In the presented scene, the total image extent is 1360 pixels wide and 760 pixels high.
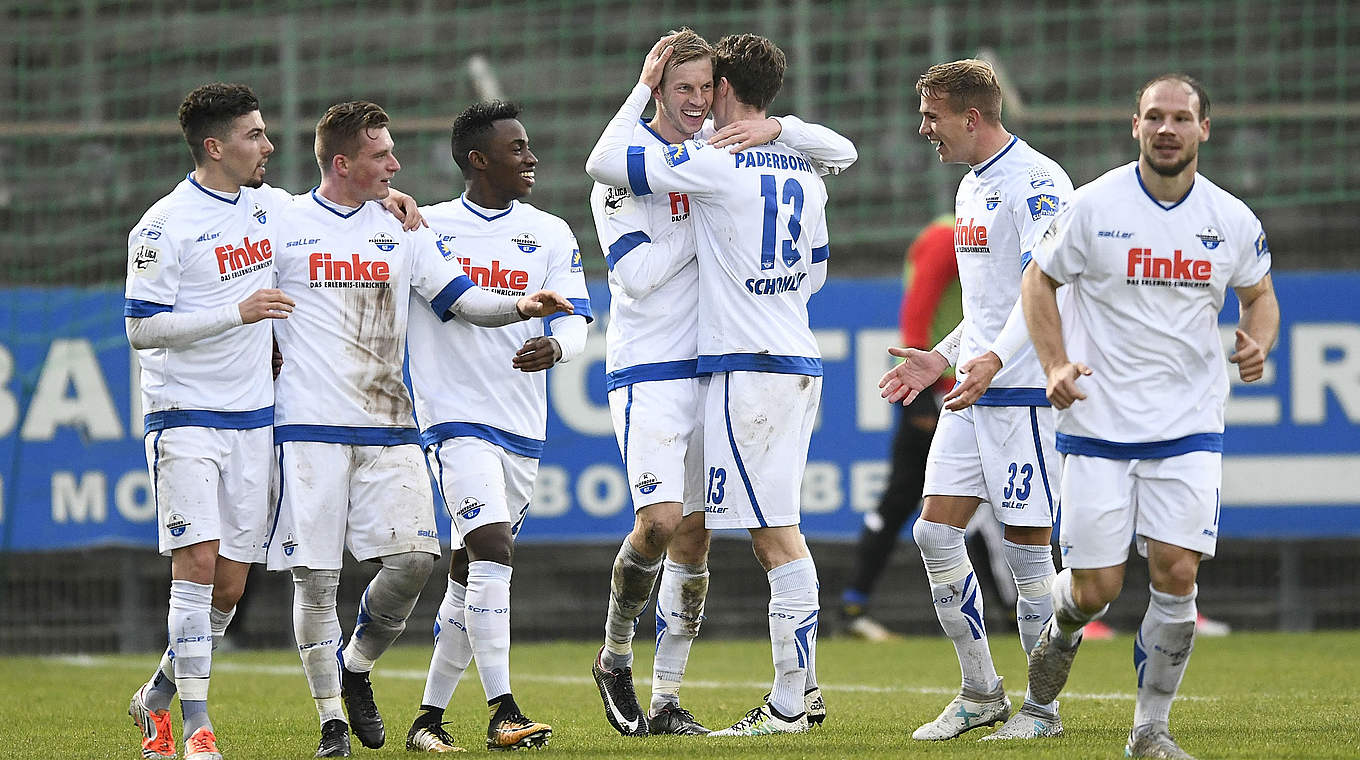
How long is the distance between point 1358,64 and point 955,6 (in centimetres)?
318

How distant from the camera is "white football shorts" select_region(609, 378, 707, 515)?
20.1 feet

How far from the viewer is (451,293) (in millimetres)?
5945

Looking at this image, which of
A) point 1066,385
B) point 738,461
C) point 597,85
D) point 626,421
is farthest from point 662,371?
point 597,85

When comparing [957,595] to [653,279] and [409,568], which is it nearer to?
[653,279]

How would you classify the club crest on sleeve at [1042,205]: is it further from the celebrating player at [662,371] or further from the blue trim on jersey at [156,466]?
the blue trim on jersey at [156,466]

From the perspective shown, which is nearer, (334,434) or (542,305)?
(542,305)

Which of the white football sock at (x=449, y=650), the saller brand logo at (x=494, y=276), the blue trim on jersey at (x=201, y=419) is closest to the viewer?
the blue trim on jersey at (x=201, y=419)

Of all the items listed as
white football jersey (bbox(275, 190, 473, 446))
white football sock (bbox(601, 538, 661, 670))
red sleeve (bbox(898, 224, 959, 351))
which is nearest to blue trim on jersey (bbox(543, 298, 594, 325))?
white football jersey (bbox(275, 190, 473, 446))

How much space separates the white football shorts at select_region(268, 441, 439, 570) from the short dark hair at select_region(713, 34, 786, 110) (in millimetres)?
1720

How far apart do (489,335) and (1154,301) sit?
7.40ft

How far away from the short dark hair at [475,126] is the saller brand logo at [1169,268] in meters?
2.27

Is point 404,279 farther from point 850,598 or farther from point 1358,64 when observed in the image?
point 1358,64

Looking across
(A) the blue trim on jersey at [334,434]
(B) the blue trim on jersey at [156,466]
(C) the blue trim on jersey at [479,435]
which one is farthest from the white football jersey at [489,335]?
(B) the blue trim on jersey at [156,466]

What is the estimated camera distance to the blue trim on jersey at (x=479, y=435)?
5957mm
